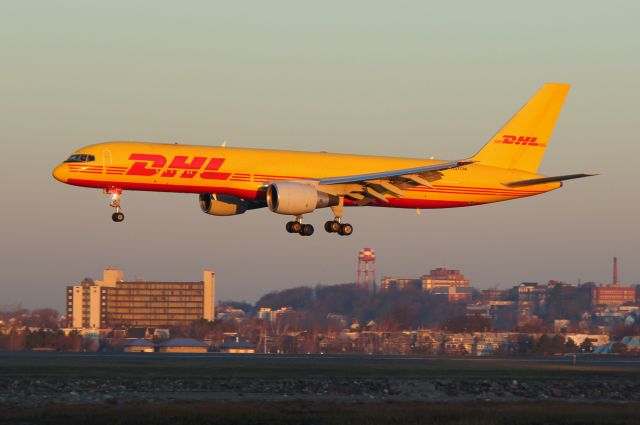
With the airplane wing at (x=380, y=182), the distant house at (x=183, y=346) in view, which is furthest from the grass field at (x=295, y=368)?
the distant house at (x=183, y=346)

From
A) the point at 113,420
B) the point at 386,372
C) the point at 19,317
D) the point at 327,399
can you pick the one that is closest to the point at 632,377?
the point at 386,372

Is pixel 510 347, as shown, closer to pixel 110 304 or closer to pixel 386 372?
pixel 386 372

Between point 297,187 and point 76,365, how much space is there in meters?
15.4

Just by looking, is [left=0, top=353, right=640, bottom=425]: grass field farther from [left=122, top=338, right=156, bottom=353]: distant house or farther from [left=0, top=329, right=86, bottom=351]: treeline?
[left=122, top=338, right=156, bottom=353]: distant house

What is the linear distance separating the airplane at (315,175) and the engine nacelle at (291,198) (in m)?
0.05

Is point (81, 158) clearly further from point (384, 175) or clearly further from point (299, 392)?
point (299, 392)

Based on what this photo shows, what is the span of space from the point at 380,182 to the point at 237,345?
38464 millimetres

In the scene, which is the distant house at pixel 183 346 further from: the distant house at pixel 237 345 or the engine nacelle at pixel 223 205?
the engine nacelle at pixel 223 205

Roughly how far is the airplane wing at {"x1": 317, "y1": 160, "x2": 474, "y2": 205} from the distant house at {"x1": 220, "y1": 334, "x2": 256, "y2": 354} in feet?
107

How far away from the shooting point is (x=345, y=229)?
66125 millimetres

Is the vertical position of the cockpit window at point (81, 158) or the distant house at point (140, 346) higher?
the cockpit window at point (81, 158)

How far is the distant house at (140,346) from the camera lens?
301 ft

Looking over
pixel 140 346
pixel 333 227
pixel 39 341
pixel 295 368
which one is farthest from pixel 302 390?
pixel 140 346

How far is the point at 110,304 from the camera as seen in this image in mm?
138750
